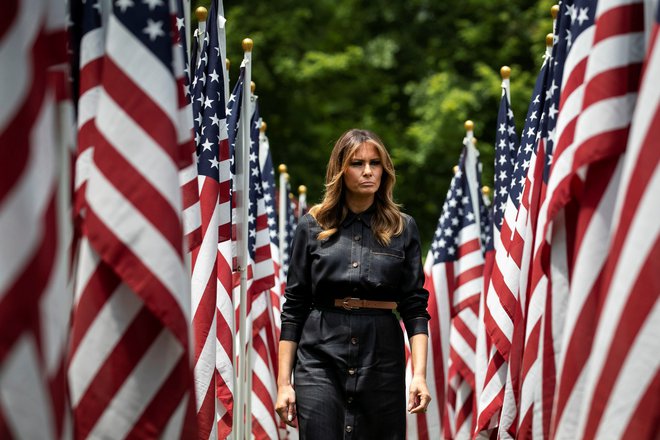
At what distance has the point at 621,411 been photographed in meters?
4.16

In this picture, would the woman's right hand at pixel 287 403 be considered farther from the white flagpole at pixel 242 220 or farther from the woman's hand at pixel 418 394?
the white flagpole at pixel 242 220

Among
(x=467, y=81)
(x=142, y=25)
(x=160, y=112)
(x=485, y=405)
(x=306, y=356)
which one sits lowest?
(x=485, y=405)

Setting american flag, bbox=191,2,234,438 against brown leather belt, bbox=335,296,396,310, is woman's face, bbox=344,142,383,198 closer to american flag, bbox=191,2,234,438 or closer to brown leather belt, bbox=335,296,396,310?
brown leather belt, bbox=335,296,396,310

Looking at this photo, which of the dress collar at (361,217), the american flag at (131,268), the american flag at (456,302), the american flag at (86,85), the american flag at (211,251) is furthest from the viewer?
the american flag at (456,302)

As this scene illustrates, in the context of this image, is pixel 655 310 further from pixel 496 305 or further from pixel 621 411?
pixel 496 305

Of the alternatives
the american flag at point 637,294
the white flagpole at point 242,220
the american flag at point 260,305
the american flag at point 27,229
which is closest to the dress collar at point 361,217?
the white flagpole at point 242,220

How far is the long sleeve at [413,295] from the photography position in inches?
257

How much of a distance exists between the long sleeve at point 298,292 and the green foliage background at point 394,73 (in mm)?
16686

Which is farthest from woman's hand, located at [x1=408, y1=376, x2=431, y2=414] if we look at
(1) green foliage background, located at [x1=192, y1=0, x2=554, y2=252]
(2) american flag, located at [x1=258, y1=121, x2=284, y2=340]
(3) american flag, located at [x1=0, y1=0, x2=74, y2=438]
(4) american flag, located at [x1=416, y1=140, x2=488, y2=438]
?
(1) green foliage background, located at [x1=192, y1=0, x2=554, y2=252]

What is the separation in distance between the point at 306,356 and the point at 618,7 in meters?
2.71

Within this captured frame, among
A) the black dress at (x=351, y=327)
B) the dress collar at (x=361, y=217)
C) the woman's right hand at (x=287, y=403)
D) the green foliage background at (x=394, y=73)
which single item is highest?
the green foliage background at (x=394, y=73)

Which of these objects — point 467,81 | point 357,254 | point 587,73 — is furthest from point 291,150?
point 587,73

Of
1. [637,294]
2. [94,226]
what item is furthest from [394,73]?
[637,294]

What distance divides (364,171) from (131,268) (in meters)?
2.28
